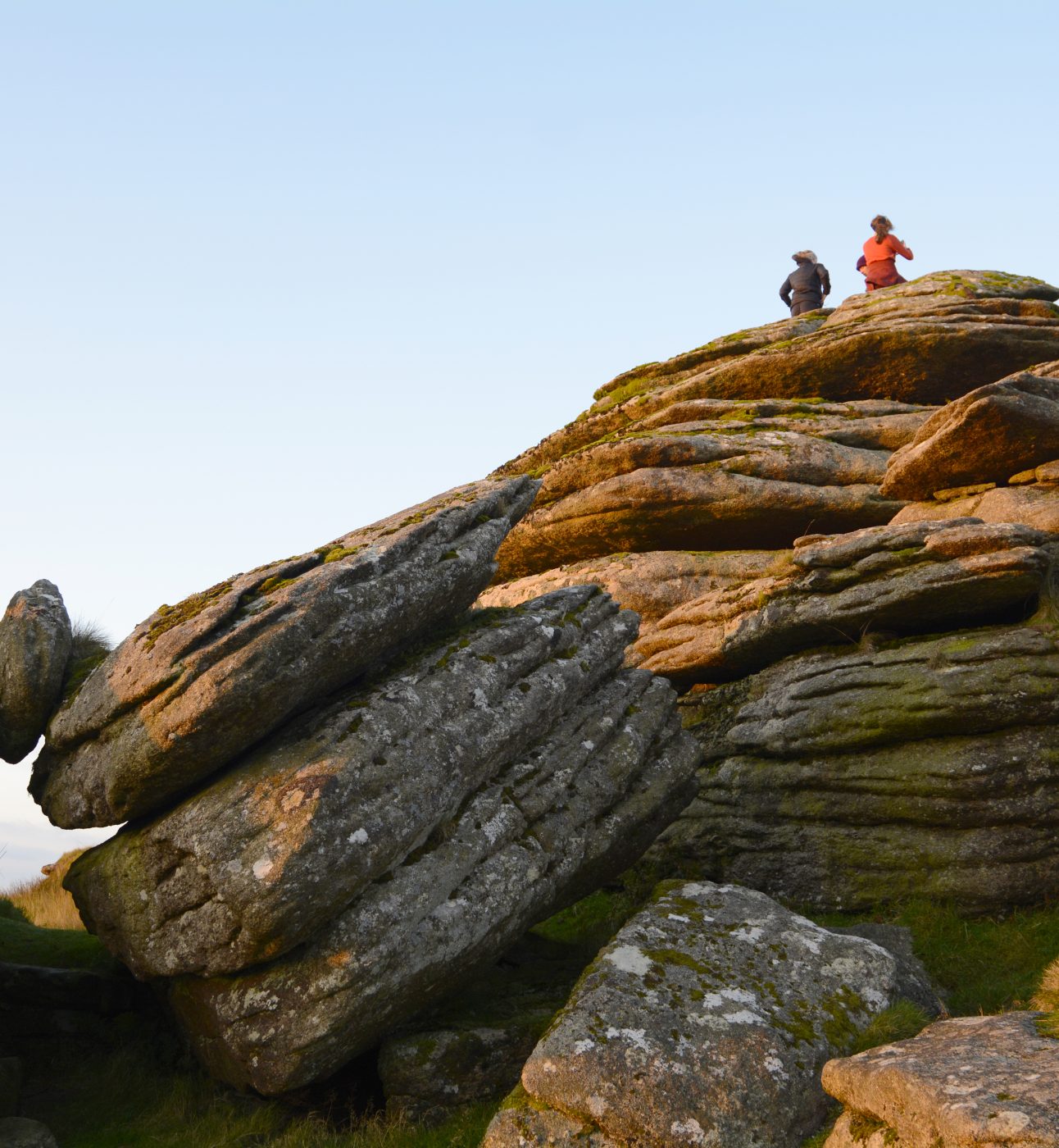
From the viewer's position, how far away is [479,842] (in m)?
14.4

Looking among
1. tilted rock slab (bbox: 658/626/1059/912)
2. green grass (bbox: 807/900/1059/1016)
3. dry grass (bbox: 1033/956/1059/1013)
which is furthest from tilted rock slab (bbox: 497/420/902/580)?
dry grass (bbox: 1033/956/1059/1013)

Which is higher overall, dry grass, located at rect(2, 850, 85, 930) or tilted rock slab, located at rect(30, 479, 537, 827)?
tilted rock slab, located at rect(30, 479, 537, 827)

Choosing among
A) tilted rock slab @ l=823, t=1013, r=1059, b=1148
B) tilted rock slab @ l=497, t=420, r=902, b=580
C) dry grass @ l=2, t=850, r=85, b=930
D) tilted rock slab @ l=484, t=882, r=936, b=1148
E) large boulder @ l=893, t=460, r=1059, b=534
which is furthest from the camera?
tilted rock slab @ l=497, t=420, r=902, b=580

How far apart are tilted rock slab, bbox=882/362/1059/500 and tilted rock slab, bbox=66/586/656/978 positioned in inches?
462

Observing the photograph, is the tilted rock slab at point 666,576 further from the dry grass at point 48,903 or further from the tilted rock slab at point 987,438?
the dry grass at point 48,903

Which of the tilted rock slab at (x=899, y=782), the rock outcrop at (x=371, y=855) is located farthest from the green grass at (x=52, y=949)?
the tilted rock slab at (x=899, y=782)

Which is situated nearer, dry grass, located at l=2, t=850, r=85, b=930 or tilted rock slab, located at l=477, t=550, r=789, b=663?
dry grass, located at l=2, t=850, r=85, b=930

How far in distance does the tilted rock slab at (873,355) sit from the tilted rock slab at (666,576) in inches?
200

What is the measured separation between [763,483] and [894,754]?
935 cm

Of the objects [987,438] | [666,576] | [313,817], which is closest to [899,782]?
[987,438]

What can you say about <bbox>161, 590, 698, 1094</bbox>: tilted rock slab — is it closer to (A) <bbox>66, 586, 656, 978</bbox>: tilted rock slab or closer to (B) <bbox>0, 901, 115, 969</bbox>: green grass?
(A) <bbox>66, 586, 656, 978</bbox>: tilted rock slab

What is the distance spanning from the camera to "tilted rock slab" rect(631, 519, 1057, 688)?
1870cm

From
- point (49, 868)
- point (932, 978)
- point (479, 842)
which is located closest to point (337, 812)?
point (479, 842)

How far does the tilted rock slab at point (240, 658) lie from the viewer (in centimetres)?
1380
